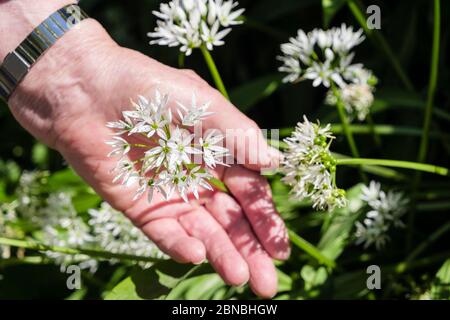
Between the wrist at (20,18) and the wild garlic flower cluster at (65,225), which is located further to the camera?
the wild garlic flower cluster at (65,225)

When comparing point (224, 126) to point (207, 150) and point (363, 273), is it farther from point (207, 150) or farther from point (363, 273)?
point (363, 273)

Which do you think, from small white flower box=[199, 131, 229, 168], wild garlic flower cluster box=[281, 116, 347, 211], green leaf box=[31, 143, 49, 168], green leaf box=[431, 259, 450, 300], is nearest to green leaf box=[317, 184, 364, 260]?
green leaf box=[431, 259, 450, 300]

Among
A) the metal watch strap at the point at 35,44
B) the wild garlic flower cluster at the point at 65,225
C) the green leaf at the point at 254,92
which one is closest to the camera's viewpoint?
the metal watch strap at the point at 35,44

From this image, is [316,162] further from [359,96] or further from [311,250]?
[359,96]

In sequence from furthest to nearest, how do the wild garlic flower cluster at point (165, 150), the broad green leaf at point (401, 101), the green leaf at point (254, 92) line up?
the green leaf at point (254, 92), the broad green leaf at point (401, 101), the wild garlic flower cluster at point (165, 150)

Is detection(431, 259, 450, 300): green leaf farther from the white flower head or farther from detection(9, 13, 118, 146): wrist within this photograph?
detection(9, 13, 118, 146): wrist

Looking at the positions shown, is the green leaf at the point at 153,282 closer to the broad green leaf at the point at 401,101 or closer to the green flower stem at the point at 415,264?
the green flower stem at the point at 415,264

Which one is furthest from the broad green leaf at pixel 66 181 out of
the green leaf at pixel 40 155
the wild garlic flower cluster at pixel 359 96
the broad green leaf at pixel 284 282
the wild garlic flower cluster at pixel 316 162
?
the wild garlic flower cluster at pixel 316 162
